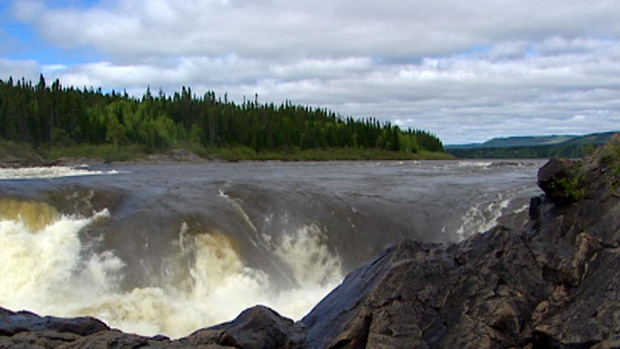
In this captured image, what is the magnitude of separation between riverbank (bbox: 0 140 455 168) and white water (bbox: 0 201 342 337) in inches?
2656

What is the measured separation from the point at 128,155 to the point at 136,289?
267 ft

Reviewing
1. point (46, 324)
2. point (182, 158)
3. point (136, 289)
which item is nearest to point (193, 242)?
point (136, 289)

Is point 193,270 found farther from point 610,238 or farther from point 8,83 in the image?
point 8,83

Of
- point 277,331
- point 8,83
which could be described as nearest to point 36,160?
point 8,83

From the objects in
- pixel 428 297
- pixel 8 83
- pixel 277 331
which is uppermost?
pixel 8 83

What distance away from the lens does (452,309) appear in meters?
8.88

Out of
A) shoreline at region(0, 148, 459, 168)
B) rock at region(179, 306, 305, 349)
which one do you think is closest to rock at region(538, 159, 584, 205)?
rock at region(179, 306, 305, 349)

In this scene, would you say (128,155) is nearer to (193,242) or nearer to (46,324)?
(193,242)

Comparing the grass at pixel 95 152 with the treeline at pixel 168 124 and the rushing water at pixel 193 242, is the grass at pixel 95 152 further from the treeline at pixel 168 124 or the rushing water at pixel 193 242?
the rushing water at pixel 193 242

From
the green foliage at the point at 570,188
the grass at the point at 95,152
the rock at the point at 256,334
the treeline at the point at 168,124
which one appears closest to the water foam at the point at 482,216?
the green foliage at the point at 570,188

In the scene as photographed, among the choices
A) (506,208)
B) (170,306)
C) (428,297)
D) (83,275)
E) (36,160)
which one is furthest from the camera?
(36,160)

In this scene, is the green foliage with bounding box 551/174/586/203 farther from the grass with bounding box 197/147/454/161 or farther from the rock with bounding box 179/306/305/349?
the grass with bounding box 197/147/454/161

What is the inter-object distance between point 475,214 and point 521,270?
1647 centimetres

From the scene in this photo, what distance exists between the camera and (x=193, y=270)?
19.7 metres
